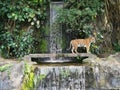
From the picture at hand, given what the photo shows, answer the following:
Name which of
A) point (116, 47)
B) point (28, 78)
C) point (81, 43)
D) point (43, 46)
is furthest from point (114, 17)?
point (28, 78)

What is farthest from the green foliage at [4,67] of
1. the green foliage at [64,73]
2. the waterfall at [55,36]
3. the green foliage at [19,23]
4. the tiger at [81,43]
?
the waterfall at [55,36]

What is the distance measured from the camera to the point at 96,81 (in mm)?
9281

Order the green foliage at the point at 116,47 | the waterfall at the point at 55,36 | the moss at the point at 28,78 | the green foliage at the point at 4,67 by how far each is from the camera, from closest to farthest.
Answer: the moss at the point at 28,78
the green foliage at the point at 4,67
the waterfall at the point at 55,36
the green foliage at the point at 116,47

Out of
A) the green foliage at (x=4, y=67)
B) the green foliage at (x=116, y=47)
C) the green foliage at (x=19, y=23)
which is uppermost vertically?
the green foliage at (x=19, y=23)

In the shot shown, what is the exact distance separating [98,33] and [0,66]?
14.2 feet

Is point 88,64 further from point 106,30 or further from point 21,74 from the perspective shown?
point 106,30

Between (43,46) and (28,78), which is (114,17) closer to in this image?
(43,46)

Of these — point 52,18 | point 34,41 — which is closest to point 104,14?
point 52,18

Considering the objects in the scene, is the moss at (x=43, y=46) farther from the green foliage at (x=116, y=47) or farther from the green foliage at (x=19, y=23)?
the green foliage at (x=116, y=47)

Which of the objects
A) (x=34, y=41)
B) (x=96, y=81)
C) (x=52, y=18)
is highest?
(x=52, y=18)

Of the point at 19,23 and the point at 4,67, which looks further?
the point at 19,23

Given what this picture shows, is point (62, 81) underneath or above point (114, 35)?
underneath

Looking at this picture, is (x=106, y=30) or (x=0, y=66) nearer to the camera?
(x=0, y=66)

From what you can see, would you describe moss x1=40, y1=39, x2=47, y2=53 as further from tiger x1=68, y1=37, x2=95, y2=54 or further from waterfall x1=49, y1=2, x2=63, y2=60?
tiger x1=68, y1=37, x2=95, y2=54
